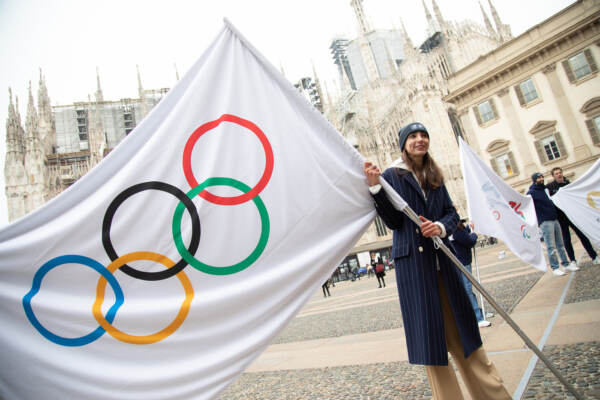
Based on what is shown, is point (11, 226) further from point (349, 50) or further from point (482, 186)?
point (349, 50)

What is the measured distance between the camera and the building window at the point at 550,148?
18.9 meters

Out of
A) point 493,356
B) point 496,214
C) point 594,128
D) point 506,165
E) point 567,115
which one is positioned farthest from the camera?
point 506,165

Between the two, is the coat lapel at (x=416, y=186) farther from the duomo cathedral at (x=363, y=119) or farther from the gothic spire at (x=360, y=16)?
the gothic spire at (x=360, y=16)

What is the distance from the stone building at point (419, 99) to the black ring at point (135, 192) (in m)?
28.8

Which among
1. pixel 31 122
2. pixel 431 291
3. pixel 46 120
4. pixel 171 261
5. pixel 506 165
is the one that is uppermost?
pixel 46 120

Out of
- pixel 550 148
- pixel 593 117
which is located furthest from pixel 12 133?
pixel 593 117

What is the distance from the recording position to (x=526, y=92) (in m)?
19.7

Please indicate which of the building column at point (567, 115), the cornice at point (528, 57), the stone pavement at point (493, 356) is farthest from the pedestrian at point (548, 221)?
the cornice at point (528, 57)

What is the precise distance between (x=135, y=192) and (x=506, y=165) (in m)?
23.5

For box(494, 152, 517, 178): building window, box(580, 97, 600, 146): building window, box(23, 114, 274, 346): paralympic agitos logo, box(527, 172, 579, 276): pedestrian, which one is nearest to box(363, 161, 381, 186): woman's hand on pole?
box(23, 114, 274, 346): paralympic agitos logo

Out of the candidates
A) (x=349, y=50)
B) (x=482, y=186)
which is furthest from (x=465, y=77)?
(x=349, y=50)

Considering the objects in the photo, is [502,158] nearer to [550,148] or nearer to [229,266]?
[550,148]

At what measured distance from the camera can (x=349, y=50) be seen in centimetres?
5141

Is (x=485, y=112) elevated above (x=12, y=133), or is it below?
below
